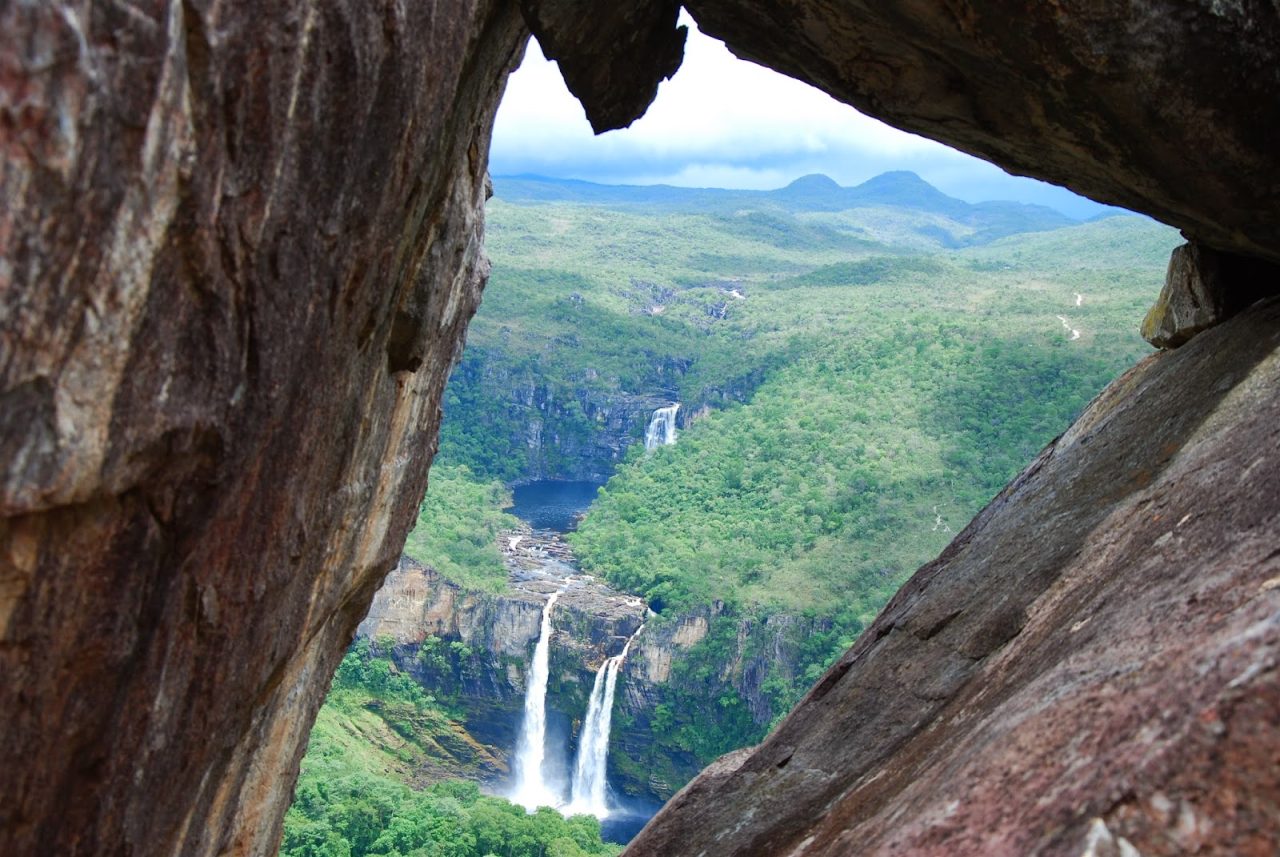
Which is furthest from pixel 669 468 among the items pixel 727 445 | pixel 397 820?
pixel 397 820

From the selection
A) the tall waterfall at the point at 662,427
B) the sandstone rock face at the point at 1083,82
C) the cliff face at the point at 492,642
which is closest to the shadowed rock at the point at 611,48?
the sandstone rock face at the point at 1083,82

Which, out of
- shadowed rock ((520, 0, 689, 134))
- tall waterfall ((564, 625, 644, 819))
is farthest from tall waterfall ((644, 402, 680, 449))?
shadowed rock ((520, 0, 689, 134))

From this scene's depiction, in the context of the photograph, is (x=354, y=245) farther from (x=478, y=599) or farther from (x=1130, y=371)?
(x=478, y=599)

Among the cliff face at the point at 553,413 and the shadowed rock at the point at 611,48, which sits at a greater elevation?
the shadowed rock at the point at 611,48

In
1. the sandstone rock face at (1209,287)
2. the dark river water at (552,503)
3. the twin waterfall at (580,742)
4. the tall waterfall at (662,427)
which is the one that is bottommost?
the twin waterfall at (580,742)

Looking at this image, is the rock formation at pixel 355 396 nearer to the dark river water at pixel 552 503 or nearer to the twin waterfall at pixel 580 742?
the twin waterfall at pixel 580 742

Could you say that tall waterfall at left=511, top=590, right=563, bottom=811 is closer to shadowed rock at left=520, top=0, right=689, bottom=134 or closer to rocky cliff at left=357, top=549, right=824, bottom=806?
rocky cliff at left=357, top=549, right=824, bottom=806
